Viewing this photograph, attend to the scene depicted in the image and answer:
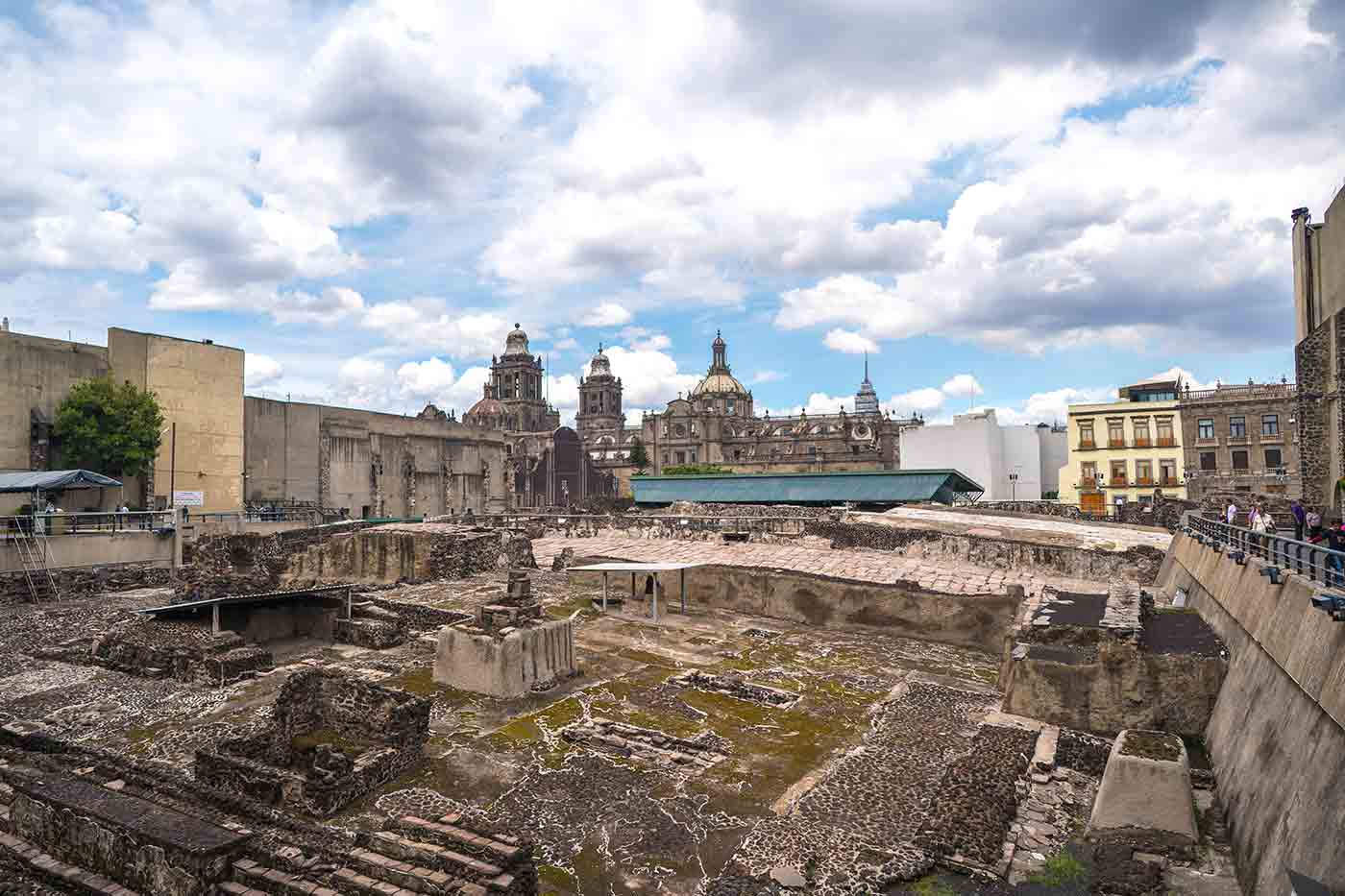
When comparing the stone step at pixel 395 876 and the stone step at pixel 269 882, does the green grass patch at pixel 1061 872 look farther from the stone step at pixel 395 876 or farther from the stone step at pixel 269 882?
the stone step at pixel 269 882

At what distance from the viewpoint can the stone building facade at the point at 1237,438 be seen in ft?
127

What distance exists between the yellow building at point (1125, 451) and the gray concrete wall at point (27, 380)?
155 ft

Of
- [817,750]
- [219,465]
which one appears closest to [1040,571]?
[817,750]

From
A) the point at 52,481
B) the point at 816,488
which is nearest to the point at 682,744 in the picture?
the point at 52,481

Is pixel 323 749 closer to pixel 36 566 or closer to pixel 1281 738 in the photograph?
pixel 1281 738

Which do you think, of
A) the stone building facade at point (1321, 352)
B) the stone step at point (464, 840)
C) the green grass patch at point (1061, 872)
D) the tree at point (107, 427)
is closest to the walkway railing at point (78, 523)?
the tree at point (107, 427)

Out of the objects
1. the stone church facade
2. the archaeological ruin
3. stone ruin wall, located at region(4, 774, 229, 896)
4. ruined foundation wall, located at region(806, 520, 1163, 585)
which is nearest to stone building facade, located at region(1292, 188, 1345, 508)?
ruined foundation wall, located at region(806, 520, 1163, 585)

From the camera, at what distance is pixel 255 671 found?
1251cm

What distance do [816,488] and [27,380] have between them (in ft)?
109

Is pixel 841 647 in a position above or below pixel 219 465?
below

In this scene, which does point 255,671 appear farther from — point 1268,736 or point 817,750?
point 1268,736

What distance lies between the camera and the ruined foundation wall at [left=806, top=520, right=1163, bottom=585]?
795 inches

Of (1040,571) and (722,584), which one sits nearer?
(722,584)

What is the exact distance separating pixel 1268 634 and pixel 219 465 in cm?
3915
